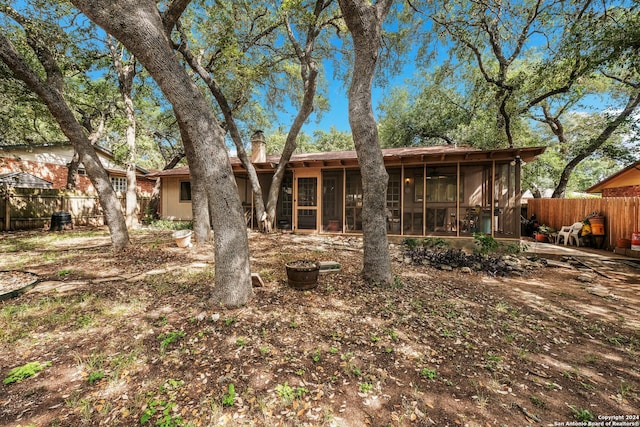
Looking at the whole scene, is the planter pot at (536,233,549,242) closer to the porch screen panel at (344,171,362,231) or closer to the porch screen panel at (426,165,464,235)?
the porch screen panel at (426,165,464,235)

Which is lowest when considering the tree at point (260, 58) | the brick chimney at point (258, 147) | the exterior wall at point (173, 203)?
the exterior wall at point (173, 203)

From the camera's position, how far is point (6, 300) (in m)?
3.38

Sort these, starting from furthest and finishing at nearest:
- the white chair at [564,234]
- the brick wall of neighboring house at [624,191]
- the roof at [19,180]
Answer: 1. the brick wall of neighboring house at [624,191]
2. the roof at [19,180]
3. the white chair at [564,234]

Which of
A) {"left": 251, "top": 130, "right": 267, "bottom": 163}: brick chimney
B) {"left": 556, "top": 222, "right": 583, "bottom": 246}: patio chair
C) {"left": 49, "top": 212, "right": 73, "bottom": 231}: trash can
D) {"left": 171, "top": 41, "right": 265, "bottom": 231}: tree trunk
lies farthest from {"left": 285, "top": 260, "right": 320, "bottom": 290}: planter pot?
{"left": 49, "top": 212, "right": 73, "bottom": 231}: trash can

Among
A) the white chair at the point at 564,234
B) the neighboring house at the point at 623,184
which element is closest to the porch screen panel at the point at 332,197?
the white chair at the point at 564,234

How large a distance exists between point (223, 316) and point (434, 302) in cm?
281

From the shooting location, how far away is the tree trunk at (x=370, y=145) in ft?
12.9

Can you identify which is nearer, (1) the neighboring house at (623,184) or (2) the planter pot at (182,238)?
(2) the planter pot at (182,238)

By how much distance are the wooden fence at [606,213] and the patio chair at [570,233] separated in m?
0.52

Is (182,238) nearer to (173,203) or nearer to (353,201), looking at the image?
(353,201)

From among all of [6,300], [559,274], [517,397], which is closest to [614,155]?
[559,274]

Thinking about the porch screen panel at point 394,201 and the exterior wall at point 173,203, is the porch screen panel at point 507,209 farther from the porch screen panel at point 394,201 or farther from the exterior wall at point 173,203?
the exterior wall at point 173,203

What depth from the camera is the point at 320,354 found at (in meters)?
2.37

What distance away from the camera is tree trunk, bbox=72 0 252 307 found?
8.50ft
